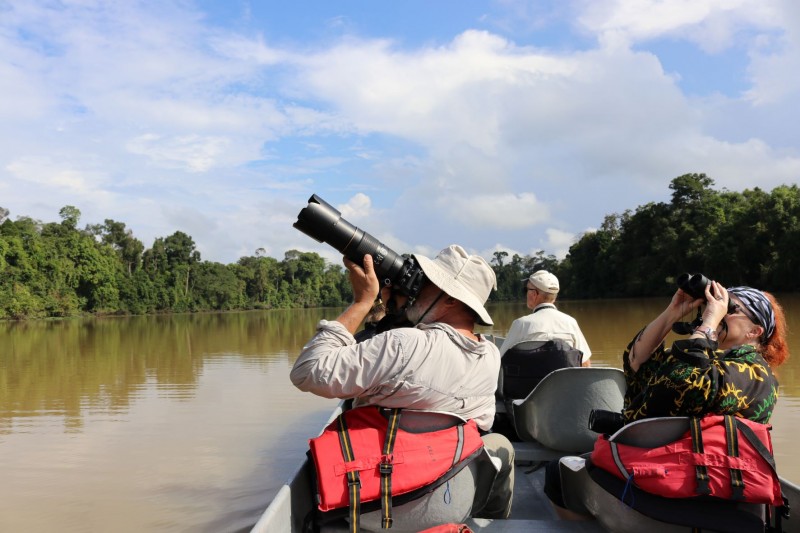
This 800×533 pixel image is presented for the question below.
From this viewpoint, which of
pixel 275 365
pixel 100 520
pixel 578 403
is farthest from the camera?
pixel 275 365

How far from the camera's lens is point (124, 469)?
220 inches

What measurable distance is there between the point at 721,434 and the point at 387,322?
3.70 ft

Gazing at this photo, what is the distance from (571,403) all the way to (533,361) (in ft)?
2.05

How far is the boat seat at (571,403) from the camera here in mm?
3363

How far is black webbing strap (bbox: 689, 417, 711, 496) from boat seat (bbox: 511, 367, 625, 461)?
140 cm

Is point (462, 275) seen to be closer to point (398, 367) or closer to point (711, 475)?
point (398, 367)

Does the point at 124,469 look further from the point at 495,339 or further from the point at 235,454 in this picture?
the point at 495,339

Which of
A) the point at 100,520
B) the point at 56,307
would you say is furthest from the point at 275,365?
the point at 56,307

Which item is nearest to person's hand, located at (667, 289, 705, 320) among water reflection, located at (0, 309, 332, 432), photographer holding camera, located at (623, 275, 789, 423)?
photographer holding camera, located at (623, 275, 789, 423)

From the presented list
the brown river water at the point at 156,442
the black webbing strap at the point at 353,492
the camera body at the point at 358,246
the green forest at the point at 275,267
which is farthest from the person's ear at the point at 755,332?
the green forest at the point at 275,267

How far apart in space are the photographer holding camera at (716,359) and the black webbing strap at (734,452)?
0.05 meters

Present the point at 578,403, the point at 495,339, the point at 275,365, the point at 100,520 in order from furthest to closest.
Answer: the point at 275,365 → the point at 495,339 → the point at 100,520 → the point at 578,403

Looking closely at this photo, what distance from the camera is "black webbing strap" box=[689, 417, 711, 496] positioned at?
1.85m

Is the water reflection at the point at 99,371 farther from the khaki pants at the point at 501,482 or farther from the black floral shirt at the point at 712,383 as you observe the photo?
the black floral shirt at the point at 712,383
